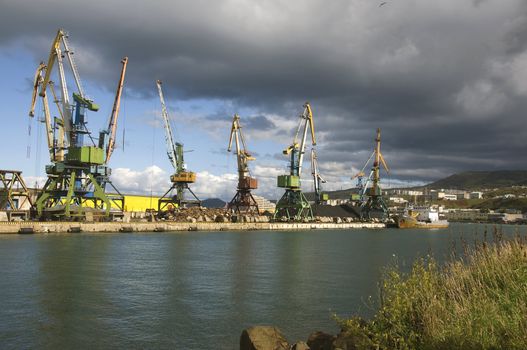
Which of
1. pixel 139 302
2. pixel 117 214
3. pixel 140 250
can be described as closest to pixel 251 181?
pixel 117 214

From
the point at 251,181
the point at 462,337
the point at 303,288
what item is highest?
the point at 251,181

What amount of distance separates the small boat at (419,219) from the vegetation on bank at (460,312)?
523 feet

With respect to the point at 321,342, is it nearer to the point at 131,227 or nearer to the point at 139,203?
the point at 131,227

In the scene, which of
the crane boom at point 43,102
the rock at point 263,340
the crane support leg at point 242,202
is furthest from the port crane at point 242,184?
the rock at point 263,340

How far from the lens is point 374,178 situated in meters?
190

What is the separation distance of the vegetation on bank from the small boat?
523ft

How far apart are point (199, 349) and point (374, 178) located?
179m

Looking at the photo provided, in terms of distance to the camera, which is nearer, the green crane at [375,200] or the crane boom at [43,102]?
the crane boom at [43,102]

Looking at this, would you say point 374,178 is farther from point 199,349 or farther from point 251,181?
point 199,349

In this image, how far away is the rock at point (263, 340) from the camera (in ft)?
44.7

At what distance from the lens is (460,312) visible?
1095cm

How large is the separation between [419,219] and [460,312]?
17267 centimetres

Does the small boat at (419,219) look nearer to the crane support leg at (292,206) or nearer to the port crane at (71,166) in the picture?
the crane support leg at (292,206)

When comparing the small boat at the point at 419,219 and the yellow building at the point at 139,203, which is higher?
the yellow building at the point at 139,203
